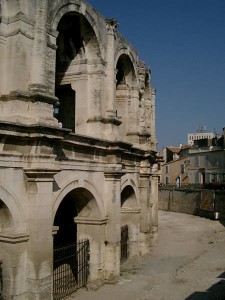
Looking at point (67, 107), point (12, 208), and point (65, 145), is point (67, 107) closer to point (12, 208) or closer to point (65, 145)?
point (65, 145)

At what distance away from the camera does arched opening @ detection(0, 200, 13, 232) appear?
9.53 meters

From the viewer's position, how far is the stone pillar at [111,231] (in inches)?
551

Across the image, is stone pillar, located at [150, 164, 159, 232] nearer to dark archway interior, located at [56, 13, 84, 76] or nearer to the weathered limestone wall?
dark archway interior, located at [56, 13, 84, 76]

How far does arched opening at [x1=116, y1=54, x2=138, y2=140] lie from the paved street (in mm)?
6559

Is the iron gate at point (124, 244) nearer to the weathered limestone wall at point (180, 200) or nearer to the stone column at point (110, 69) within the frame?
the stone column at point (110, 69)

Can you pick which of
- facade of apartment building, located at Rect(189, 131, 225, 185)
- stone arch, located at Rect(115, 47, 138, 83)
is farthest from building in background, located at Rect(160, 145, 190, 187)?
stone arch, located at Rect(115, 47, 138, 83)

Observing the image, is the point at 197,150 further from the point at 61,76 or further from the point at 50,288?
the point at 50,288

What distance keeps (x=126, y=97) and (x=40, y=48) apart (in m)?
8.13

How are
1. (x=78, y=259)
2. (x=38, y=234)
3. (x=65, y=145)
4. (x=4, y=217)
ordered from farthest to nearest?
(x=78, y=259) < (x=65, y=145) < (x=38, y=234) < (x=4, y=217)

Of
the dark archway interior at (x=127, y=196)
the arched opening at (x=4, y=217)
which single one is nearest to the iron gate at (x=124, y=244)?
the dark archway interior at (x=127, y=196)

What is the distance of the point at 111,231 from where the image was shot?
46.0 ft

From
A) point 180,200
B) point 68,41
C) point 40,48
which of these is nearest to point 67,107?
point 68,41

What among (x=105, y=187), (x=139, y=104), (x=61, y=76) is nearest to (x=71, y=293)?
(x=105, y=187)

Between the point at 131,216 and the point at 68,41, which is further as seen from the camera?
the point at 131,216
